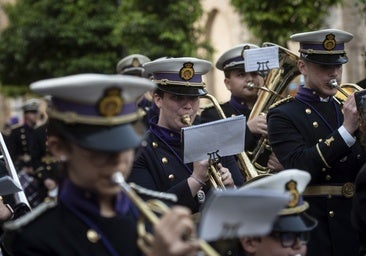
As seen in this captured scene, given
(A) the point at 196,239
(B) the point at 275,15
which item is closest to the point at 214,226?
(A) the point at 196,239

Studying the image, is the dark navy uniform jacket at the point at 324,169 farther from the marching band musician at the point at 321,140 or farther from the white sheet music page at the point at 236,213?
the white sheet music page at the point at 236,213

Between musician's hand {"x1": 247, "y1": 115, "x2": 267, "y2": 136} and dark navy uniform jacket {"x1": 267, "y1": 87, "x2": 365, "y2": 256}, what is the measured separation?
1114 mm

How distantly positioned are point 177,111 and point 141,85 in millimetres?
2619

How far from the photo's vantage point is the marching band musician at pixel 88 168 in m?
3.78

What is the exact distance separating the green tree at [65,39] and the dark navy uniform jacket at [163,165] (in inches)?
658

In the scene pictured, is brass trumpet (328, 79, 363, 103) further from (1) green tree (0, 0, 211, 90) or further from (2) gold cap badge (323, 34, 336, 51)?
(1) green tree (0, 0, 211, 90)

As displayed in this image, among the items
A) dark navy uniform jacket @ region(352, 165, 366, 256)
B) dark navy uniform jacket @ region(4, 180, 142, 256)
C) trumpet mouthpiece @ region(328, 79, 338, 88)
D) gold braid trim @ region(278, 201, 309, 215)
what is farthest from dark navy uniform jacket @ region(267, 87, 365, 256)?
dark navy uniform jacket @ region(4, 180, 142, 256)

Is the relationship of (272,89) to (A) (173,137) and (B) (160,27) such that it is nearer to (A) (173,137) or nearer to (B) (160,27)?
(A) (173,137)

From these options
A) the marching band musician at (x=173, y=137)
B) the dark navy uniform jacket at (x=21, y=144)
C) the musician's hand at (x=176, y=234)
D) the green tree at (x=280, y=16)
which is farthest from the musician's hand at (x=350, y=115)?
the dark navy uniform jacket at (x=21, y=144)

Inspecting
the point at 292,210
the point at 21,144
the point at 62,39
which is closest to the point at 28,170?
the point at 21,144

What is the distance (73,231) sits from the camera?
4.02 meters

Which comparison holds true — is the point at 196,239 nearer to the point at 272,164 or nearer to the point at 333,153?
the point at 333,153

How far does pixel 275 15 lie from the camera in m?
13.8

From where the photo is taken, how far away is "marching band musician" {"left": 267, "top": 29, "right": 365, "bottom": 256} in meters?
6.75
